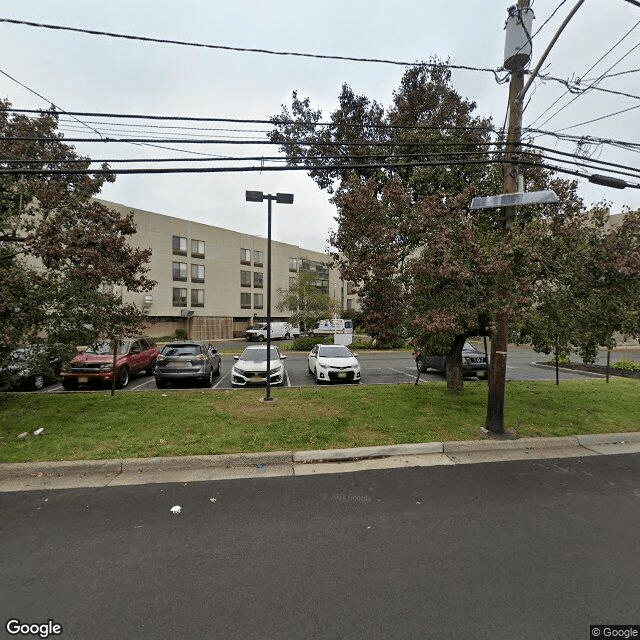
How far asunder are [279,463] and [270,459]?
0.51 ft

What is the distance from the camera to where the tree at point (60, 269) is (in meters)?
6.37

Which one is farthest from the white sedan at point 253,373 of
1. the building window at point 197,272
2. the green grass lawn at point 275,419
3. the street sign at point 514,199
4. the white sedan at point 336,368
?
the building window at point 197,272

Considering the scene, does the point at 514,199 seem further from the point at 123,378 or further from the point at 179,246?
the point at 179,246

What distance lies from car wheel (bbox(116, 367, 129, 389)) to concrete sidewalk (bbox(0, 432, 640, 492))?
689 cm

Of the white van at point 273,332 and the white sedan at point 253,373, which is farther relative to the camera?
the white van at point 273,332

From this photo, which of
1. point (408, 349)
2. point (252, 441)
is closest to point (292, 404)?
point (252, 441)

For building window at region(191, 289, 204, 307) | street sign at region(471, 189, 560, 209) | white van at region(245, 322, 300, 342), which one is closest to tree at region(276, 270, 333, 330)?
white van at region(245, 322, 300, 342)

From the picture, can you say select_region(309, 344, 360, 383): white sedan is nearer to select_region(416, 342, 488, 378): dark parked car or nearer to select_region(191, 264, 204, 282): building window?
select_region(416, 342, 488, 378): dark parked car

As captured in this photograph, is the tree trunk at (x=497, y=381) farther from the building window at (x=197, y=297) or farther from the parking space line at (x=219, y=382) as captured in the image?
the building window at (x=197, y=297)

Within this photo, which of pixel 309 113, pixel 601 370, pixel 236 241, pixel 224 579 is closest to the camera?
pixel 224 579

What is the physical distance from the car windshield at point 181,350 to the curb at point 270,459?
644cm

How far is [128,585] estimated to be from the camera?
288cm

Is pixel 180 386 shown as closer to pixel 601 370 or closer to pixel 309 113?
pixel 309 113

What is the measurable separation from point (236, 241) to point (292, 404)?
36.9 meters
